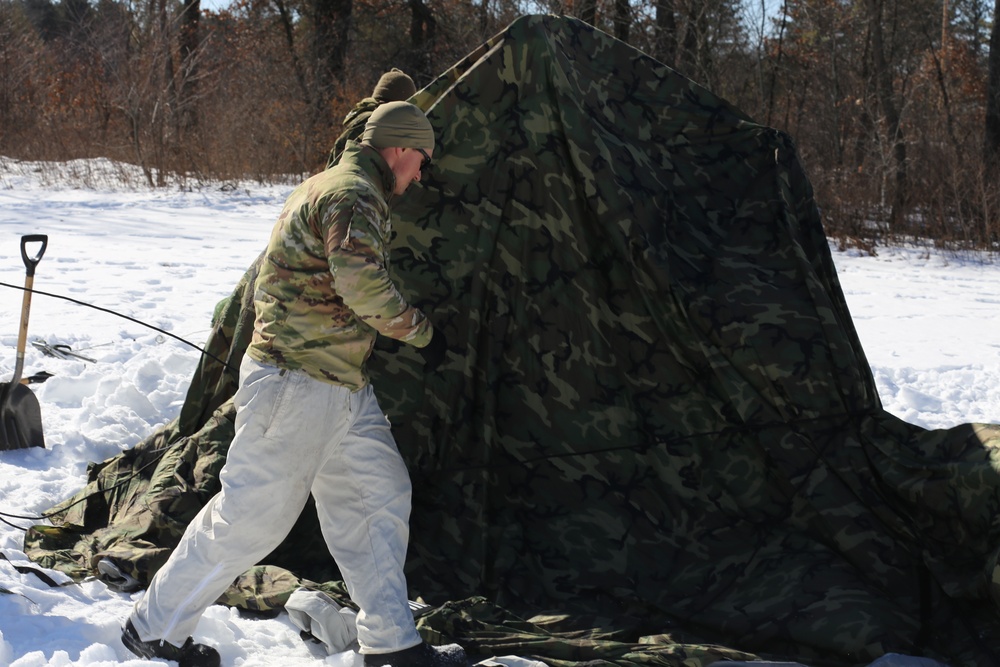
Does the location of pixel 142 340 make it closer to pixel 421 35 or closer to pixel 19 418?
pixel 19 418

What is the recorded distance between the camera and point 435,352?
4.23m

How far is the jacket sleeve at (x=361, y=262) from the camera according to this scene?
280 centimetres

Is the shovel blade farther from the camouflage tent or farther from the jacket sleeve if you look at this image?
the jacket sleeve

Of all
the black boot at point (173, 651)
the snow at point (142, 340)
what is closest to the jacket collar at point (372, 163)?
the snow at point (142, 340)

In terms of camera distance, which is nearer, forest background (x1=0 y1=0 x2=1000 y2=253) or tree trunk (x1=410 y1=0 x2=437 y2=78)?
forest background (x1=0 y1=0 x2=1000 y2=253)

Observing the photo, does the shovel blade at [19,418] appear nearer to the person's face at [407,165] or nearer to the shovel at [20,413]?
the shovel at [20,413]

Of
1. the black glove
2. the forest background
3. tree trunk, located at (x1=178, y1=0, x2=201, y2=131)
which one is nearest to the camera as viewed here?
the black glove

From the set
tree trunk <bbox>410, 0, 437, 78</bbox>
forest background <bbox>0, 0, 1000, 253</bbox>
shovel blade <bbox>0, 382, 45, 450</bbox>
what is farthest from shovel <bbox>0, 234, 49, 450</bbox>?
tree trunk <bbox>410, 0, 437, 78</bbox>

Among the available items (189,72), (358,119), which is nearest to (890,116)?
(189,72)

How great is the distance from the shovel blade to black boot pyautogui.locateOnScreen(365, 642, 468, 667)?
8.85 feet

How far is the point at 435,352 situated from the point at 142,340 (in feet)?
10.7

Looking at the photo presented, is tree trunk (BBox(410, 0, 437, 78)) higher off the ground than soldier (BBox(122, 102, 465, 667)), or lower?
higher

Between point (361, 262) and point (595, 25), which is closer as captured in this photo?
point (361, 262)

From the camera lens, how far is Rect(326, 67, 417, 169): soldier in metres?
3.72
